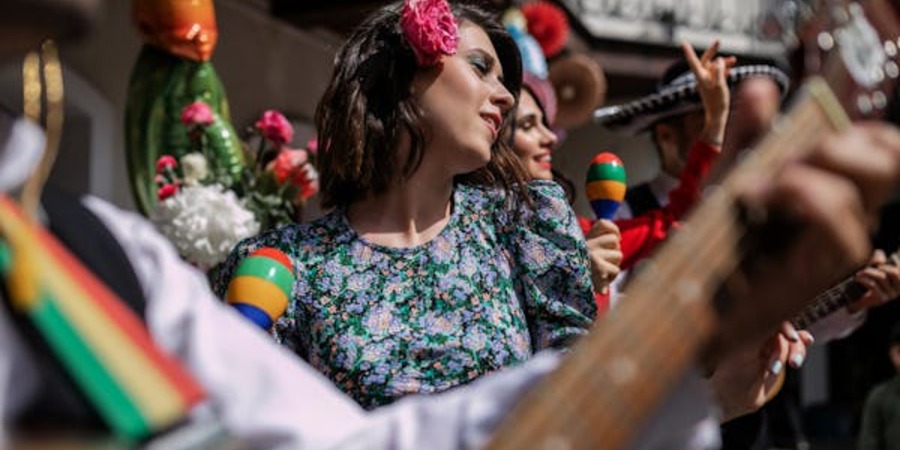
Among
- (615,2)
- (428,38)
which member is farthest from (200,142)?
(615,2)

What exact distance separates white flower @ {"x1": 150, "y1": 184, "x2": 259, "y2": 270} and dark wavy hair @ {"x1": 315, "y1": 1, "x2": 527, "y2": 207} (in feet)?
2.04

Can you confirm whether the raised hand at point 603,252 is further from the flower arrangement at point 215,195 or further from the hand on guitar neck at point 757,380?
the flower arrangement at point 215,195

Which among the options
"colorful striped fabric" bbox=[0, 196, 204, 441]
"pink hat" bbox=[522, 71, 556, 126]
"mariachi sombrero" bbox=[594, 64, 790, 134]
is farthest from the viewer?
"mariachi sombrero" bbox=[594, 64, 790, 134]

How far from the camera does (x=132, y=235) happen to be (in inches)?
57.8

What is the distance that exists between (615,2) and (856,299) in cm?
909

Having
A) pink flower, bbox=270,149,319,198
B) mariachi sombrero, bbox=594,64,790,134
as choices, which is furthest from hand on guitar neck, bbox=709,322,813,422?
mariachi sombrero, bbox=594,64,790,134

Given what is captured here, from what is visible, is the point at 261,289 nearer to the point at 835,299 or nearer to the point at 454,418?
the point at 454,418

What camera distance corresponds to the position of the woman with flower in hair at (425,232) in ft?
8.67

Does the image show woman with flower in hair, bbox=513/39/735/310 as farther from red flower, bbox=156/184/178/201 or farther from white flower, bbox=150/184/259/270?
red flower, bbox=156/184/178/201

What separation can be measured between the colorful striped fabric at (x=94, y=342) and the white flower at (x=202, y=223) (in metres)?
2.41

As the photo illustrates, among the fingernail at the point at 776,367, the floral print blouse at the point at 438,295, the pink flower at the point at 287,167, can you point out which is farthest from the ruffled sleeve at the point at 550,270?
the pink flower at the point at 287,167

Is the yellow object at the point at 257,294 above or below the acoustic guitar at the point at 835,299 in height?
above

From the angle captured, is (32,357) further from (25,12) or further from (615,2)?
(615,2)

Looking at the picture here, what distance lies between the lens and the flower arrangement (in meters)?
3.65
